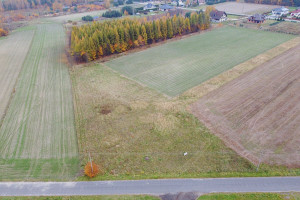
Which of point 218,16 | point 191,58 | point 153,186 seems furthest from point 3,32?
point 153,186

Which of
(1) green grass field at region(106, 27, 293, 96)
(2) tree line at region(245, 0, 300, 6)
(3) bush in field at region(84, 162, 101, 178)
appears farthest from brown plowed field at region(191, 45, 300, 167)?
(2) tree line at region(245, 0, 300, 6)

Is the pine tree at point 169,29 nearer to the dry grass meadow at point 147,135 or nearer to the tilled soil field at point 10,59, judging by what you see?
the dry grass meadow at point 147,135

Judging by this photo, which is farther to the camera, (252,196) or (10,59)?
(10,59)

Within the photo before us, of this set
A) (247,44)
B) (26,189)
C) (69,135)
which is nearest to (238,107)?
(69,135)

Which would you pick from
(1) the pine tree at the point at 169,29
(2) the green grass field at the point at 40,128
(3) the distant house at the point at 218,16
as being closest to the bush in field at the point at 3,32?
(2) the green grass field at the point at 40,128

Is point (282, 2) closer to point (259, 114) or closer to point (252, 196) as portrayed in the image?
point (259, 114)
